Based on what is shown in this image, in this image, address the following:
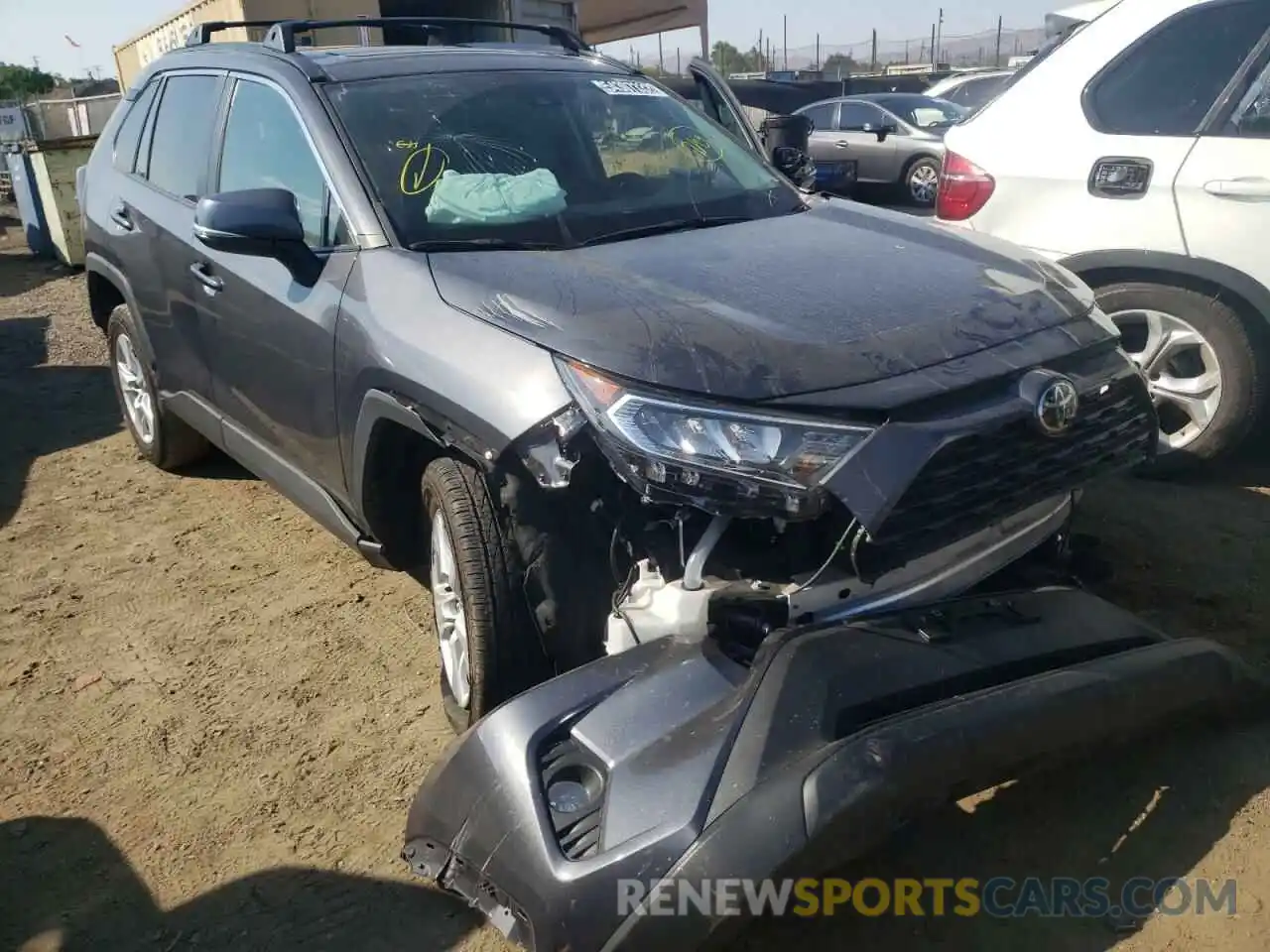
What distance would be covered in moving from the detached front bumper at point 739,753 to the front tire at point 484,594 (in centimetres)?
39

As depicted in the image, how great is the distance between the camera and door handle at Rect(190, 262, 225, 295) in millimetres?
3617

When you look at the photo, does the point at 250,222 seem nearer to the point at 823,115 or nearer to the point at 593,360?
the point at 593,360

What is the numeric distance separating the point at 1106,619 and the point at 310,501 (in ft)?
7.74

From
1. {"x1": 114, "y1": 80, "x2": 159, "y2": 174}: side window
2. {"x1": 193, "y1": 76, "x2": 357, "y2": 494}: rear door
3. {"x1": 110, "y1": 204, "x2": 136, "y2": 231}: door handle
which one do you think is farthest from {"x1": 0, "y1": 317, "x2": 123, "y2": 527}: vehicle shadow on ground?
{"x1": 193, "y1": 76, "x2": 357, "y2": 494}: rear door

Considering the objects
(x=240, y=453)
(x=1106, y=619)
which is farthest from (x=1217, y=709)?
(x=240, y=453)

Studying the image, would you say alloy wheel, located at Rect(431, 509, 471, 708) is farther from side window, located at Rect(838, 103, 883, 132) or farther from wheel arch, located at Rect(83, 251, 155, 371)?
side window, located at Rect(838, 103, 883, 132)

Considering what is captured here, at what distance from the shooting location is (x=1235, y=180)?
398cm

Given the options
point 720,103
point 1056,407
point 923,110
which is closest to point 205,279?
point 720,103

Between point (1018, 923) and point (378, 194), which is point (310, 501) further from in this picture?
point (1018, 923)

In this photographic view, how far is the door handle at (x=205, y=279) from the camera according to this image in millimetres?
3617

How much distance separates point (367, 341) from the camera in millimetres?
2822

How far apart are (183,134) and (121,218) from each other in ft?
1.91

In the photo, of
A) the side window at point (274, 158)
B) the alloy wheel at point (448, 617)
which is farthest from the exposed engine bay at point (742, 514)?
the side window at point (274, 158)

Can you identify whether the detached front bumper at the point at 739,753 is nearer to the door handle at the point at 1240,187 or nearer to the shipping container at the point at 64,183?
the door handle at the point at 1240,187
